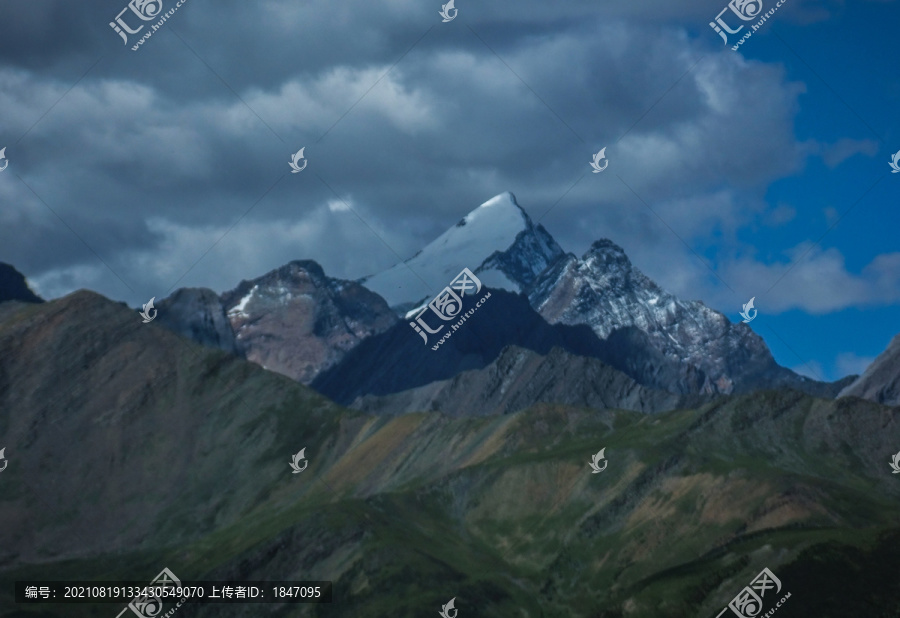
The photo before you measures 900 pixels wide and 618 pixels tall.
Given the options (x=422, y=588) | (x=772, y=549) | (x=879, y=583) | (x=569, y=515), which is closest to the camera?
(x=879, y=583)

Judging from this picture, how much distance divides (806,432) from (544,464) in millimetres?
32054

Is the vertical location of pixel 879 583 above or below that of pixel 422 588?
below

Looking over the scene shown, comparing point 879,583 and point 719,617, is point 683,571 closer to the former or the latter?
point 719,617

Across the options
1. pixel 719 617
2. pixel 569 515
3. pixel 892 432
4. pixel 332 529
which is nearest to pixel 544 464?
pixel 569 515

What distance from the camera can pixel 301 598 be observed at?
143750 mm

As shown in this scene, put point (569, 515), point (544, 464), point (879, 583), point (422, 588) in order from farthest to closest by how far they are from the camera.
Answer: point (544, 464), point (569, 515), point (422, 588), point (879, 583)

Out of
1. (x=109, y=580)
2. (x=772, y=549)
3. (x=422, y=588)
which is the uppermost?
(x=109, y=580)
